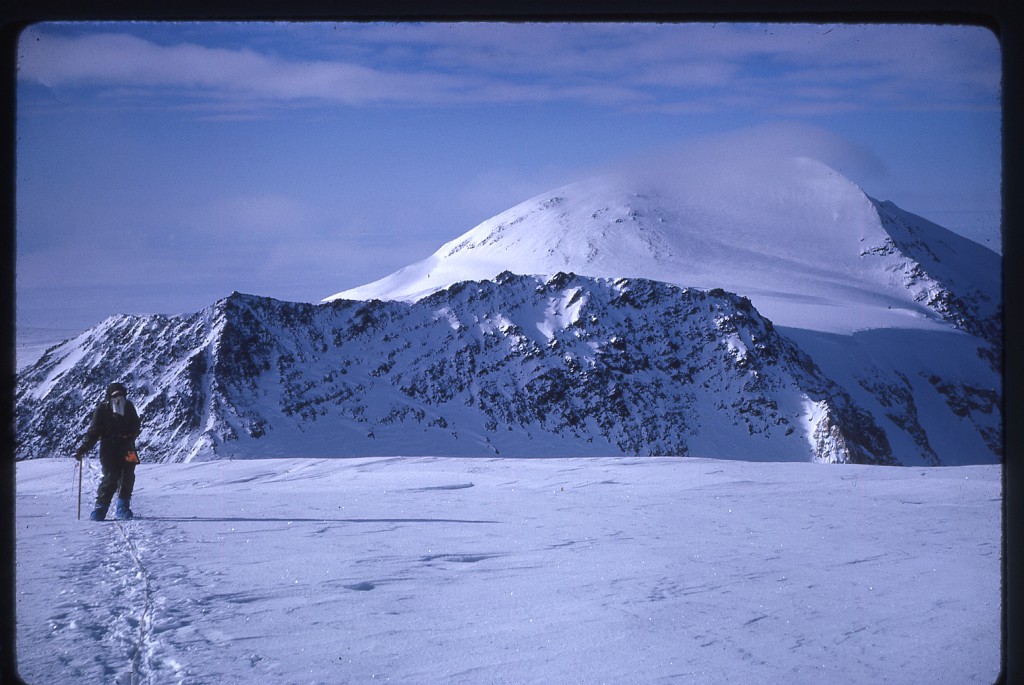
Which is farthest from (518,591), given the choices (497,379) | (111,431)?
(497,379)

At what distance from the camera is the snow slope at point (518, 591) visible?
10.5ft

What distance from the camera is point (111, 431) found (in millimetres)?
5992

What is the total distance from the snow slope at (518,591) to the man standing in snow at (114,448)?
0.30m

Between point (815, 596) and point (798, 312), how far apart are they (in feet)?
131

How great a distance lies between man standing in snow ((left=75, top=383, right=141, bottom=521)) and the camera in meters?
5.93

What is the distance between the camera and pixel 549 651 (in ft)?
11.0

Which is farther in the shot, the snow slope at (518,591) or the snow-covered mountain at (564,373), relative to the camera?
the snow-covered mountain at (564,373)

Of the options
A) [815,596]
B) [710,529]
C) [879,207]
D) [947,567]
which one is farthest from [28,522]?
[879,207]

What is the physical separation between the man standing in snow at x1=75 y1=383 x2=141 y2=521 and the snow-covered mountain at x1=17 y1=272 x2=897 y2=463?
15605 millimetres

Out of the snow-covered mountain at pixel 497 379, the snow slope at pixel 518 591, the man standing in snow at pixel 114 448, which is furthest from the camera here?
the snow-covered mountain at pixel 497 379

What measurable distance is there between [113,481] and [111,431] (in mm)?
360

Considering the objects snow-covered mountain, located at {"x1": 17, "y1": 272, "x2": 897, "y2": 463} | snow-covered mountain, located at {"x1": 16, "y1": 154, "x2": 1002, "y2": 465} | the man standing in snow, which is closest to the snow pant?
the man standing in snow

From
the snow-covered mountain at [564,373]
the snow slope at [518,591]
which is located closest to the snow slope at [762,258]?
the snow-covered mountain at [564,373]

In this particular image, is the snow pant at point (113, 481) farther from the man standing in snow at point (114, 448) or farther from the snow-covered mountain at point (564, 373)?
the snow-covered mountain at point (564, 373)
